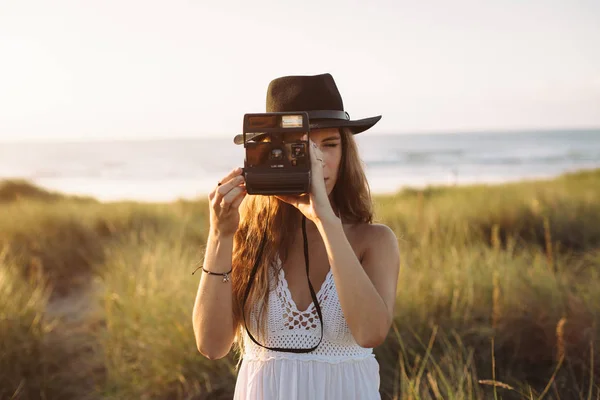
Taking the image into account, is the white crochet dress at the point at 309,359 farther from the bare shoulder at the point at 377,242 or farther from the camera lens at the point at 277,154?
the camera lens at the point at 277,154

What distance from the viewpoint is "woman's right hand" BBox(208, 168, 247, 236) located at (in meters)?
1.60

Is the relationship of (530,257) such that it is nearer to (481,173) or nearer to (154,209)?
(154,209)

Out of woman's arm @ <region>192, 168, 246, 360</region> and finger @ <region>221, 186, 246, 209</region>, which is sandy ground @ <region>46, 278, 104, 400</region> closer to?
woman's arm @ <region>192, 168, 246, 360</region>

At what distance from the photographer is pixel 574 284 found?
3795mm

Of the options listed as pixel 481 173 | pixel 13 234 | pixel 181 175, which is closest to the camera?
pixel 13 234

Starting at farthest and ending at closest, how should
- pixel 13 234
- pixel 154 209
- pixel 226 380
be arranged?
pixel 154 209
pixel 13 234
pixel 226 380

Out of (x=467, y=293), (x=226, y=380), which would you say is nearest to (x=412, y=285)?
(x=467, y=293)

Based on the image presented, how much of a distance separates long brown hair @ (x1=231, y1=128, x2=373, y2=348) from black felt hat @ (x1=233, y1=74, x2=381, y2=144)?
0.07 metres

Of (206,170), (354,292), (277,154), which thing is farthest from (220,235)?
(206,170)

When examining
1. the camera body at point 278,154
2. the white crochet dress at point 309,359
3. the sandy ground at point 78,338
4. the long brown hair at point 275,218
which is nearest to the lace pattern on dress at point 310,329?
the white crochet dress at point 309,359

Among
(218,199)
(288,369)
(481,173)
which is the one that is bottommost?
(481,173)

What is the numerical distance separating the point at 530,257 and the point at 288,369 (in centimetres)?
342

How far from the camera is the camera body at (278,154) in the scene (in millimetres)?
1558

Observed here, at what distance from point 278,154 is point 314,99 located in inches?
13.3
